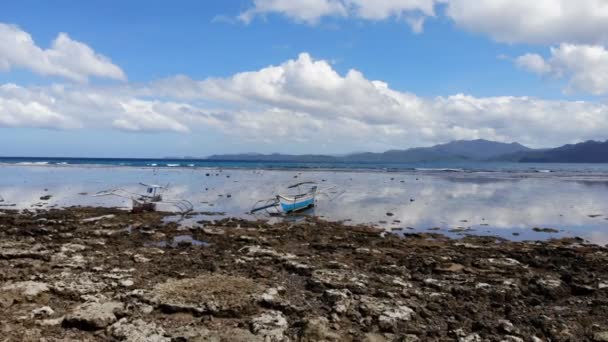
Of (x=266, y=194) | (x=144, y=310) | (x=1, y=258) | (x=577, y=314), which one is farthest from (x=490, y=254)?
(x=266, y=194)

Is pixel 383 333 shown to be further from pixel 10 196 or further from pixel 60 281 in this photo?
pixel 10 196

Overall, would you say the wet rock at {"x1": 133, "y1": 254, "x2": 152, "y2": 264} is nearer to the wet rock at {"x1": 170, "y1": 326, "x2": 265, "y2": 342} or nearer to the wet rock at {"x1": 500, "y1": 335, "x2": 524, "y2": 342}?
the wet rock at {"x1": 170, "y1": 326, "x2": 265, "y2": 342}

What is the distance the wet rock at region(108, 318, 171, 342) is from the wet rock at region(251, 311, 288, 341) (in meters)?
1.41

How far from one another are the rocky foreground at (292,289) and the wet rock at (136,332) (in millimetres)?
20

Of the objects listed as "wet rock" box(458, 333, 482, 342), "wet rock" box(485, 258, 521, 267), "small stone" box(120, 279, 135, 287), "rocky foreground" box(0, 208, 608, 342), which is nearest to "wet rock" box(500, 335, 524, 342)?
"rocky foreground" box(0, 208, 608, 342)

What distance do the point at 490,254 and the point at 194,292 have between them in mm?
9111

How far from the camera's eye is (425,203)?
2734 centimetres

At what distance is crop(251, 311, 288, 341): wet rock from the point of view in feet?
22.4

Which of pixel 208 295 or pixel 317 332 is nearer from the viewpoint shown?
pixel 317 332

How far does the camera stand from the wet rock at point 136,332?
654cm

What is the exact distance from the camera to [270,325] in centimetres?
715

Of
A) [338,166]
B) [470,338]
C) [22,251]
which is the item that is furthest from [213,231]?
[338,166]

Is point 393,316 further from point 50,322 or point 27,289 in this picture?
point 27,289

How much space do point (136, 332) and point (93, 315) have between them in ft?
3.35
